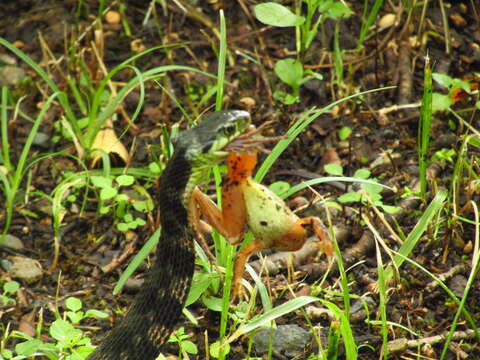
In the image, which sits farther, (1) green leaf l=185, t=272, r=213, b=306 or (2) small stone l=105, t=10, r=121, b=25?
(2) small stone l=105, t=10, r=121, b=25

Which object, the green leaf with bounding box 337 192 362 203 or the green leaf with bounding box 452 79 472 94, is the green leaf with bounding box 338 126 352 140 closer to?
the green leaf with bounding box 452 79 472 94

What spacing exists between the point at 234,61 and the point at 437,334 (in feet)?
9.61

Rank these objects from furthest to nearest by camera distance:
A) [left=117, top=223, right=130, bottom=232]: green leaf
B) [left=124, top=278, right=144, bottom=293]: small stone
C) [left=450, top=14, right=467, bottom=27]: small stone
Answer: [left=450, top=14, right=467, bottom=27]: small stone, [left=117, top=223, right=130, bottom=232]: green leaf, [left=124, top=278, right=144, bottom=293]: small stone

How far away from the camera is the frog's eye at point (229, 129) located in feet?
9.67

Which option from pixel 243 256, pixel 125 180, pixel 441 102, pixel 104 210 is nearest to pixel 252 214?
pixel 243 256

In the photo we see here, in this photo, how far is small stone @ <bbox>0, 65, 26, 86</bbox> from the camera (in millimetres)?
6246

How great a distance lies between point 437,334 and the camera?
4.26 meters

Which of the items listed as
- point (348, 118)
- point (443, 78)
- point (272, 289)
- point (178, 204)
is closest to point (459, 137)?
point (443, 78)

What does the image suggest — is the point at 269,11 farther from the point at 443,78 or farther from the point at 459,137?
the point at 459,137

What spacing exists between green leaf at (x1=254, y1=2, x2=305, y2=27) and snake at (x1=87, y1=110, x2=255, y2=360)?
6.12 ft

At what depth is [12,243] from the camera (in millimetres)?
5141

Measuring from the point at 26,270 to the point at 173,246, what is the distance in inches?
80.4

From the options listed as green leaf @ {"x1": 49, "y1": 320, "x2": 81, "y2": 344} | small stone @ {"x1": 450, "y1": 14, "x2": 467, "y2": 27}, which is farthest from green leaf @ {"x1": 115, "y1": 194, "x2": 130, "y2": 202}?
small stone @ {"x1": 450, "y1": 14, "x2": 467, "y2": 27}

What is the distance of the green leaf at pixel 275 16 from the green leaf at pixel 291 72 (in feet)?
1.82
